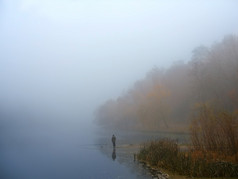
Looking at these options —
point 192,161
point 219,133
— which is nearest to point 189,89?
point 219,133

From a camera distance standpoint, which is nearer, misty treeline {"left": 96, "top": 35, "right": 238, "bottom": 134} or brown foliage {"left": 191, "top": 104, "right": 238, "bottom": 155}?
brown foliage {"left": 191, "top": 104, "right": 238, "bottom": 155}

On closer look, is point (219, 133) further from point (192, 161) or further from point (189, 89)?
point (189, 89)

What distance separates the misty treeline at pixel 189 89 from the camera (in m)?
64.1

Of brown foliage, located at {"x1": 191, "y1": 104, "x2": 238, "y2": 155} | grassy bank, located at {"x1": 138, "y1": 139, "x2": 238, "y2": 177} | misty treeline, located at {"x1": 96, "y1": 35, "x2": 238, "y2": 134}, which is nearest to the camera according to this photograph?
grassy bank, located at {"x1": 138, "y1": 139, "x2": 238, "y2": 177}

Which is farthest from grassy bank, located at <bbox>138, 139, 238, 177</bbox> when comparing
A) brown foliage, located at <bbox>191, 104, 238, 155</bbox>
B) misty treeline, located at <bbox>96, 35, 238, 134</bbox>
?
misty treeline, located at <bbox>96, 35, 238, 134</bbox>

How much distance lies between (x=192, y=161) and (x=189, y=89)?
5892 cm

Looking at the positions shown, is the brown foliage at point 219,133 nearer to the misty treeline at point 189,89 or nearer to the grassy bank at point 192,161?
the grassy bank at point 192,161

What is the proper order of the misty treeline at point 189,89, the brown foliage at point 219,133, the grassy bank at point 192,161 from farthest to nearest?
the misty treeline at point 189,89, the brown foliage at point 219,133, the grassy bank at point 192,161

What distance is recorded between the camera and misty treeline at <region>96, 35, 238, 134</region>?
64.1 meters

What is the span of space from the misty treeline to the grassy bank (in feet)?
72.5

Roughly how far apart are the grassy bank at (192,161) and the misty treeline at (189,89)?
22.1m

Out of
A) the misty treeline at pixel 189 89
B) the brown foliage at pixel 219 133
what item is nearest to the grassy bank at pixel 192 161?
the brown foliage at pixel 219 133

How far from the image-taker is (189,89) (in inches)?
3083

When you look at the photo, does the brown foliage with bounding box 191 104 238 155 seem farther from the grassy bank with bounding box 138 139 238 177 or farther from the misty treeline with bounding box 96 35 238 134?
the misty treeline with bounding box 96 35 238 134
